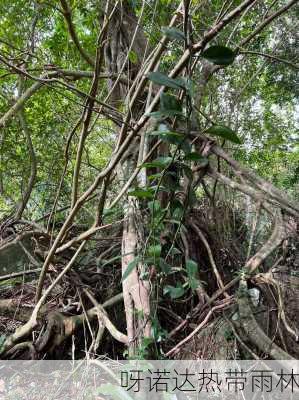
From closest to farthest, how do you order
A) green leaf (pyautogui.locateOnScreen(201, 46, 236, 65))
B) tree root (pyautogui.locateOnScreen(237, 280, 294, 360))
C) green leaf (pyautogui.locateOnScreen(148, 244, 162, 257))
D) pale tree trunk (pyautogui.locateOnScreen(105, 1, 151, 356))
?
1. green leaf (pyautogui.locateOnScreen(201, 46, 236, 65))
2. green leaf (pyautogui.locateOnScreen(148, 244, 162, 257))
3. tree root (pyautogui.locateOnScreen(237, 280, 294, 360))
4. pale tree trunk (pyautogui.locateOnScreen(105, 1, 151, 356))

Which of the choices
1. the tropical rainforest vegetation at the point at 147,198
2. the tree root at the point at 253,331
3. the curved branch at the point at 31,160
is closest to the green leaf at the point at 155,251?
the tropical rainforest vegetation at the point at 147,198

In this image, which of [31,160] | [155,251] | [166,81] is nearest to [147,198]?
[155,251]

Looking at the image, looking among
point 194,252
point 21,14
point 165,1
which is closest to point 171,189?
point 194,252

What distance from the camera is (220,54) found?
3.02 feet

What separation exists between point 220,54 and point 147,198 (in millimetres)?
997

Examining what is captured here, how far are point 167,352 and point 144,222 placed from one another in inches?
25.4

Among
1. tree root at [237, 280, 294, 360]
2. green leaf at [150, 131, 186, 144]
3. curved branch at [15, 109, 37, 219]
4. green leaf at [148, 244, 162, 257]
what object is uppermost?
curved branch at [15, 109, 37, 219]

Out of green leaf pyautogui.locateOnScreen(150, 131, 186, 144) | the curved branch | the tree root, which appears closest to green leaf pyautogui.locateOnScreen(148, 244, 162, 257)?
green leaf pyautogui.locateOnScreen(150, 131, 186, 144)

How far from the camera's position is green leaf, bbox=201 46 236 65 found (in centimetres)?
91

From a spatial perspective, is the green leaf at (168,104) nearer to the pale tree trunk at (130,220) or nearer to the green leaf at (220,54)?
the green leaf at (220,54)

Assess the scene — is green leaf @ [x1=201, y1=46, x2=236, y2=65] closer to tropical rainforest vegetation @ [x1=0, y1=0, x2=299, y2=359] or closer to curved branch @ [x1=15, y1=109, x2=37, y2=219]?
tropical rainforest vegetation @ [x1=0, y1=0, x2=299, y2=359]

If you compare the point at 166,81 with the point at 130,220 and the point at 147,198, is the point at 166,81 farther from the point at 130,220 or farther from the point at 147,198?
the point at 130,220

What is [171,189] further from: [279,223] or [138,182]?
[138,182]

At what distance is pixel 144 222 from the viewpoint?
6.25 ft
